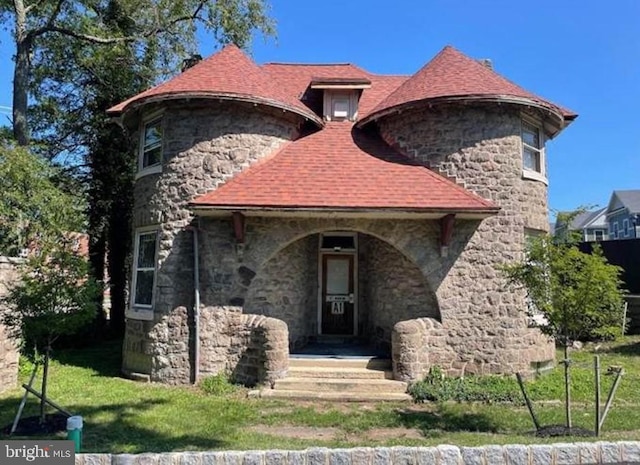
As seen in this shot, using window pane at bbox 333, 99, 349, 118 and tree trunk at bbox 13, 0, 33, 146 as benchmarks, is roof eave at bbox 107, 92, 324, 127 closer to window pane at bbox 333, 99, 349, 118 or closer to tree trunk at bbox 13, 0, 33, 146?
window pane at bbox 333, 99, 349, 118

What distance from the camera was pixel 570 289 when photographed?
23.1ft

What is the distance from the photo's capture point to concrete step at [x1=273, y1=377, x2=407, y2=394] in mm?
9758

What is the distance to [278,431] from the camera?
760 cm

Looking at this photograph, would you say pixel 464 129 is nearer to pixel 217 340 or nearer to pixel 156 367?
pixel 217 340

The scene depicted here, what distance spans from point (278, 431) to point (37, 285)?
14.4ft

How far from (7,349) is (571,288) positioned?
34.3 feet

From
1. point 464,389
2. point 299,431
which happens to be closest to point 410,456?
point 299,431

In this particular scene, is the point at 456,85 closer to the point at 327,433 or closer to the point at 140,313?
the point at 327,433

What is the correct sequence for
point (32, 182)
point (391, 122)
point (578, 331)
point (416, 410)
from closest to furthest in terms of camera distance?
point (578, 331), point (416, 410), point (391, 122), point (32, 182)

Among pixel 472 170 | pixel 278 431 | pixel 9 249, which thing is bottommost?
pixel 278 431

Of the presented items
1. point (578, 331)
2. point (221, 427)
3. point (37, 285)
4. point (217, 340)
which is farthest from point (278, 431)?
point (578, 331)

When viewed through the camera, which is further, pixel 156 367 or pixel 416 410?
pixel 156 367

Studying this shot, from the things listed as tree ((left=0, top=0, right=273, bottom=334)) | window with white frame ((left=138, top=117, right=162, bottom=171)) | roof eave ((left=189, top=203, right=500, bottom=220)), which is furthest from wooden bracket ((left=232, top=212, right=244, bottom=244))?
tree ((left=0, top=0, right=273, bottom=334))

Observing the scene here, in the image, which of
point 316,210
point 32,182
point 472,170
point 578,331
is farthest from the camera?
point 32,182
